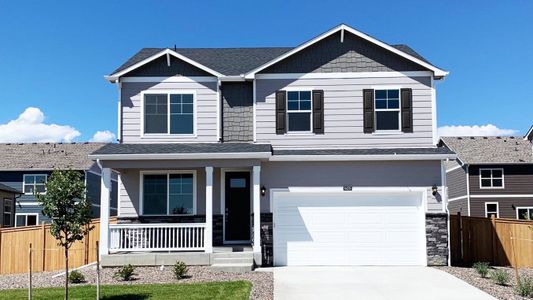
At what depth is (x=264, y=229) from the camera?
614 inches

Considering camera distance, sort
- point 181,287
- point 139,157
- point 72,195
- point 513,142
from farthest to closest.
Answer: point 513,142 < point 139,157 < point 181,287 < point 72,195

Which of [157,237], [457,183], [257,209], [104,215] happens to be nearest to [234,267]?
[257,209]

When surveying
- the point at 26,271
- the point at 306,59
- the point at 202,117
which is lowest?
the point at 26,271

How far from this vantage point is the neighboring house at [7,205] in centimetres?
2556

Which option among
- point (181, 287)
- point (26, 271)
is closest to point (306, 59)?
point (181, 287)

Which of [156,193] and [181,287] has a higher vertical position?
[156,193]

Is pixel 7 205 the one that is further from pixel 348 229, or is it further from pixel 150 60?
pixel 348 229

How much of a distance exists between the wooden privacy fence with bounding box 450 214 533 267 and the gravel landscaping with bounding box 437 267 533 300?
2.72 ft

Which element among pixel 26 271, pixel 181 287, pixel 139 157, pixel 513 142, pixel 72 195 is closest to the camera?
pixel 72 195

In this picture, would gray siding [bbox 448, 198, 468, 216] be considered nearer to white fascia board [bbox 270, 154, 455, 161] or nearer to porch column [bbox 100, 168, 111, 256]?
white fascia board [bbox 270, 154, 455, 161]

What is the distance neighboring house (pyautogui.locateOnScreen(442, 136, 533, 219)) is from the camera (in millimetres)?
32969

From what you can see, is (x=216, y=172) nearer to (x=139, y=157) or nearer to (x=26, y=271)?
(x=139, y=157)

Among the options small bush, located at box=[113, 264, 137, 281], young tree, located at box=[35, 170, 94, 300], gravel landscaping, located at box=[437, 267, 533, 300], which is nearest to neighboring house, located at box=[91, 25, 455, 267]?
gravel landscaping, located at box=[437, 267, 533, 300]

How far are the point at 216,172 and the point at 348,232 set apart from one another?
14.0ft
